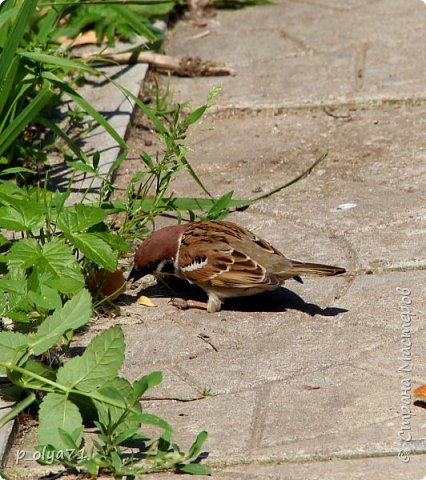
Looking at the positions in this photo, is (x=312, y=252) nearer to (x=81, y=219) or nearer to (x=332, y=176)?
(x=332, y=176)

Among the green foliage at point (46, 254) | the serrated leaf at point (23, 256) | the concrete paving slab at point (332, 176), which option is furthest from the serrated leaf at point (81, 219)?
the concrete paving slab at point (332, 176)

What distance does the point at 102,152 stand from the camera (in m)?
6.24

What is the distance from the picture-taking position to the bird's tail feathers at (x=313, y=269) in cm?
470

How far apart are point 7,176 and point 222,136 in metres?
1.39

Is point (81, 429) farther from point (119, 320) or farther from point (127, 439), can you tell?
point (119, 320)

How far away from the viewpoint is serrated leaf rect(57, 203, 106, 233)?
4.46 m

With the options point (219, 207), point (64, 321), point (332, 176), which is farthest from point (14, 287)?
point (332, 176)

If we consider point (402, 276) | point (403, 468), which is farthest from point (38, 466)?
point (402, 276)

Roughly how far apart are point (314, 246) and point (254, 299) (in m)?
0.44

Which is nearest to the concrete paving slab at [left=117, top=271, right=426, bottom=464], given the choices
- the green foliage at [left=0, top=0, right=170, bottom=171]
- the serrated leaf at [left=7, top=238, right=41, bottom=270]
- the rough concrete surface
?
the rough concrete surface

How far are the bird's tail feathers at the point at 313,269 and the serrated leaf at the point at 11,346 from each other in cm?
140

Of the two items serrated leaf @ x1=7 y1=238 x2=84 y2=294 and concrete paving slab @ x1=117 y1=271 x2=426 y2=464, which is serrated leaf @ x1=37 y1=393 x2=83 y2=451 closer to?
concrete paving slab @ x1=117 y1=271 x2=426 y2=464

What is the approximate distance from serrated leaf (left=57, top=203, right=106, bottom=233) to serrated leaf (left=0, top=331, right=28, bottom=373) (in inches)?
25.5

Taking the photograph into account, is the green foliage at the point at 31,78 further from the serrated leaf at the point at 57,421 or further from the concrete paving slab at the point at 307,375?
the serrated leaf at the point at 57,421
